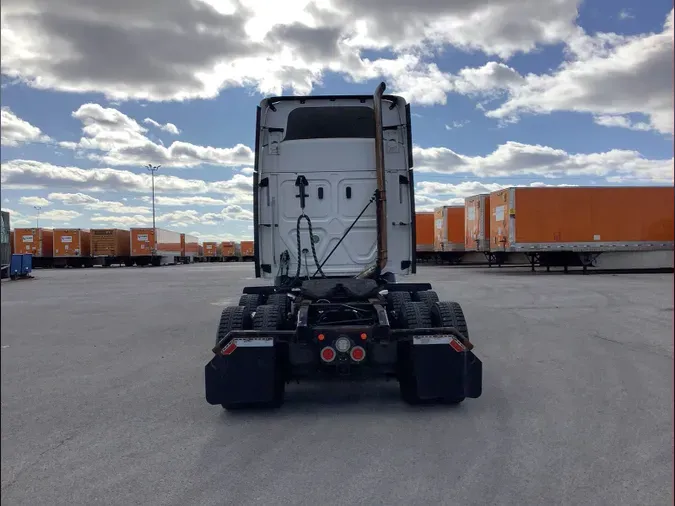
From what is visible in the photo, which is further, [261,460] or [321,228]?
[321,228]

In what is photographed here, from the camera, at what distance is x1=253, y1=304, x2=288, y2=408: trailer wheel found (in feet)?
17.4

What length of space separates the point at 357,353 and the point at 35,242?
162ft

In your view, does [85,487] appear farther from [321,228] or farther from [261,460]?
[321,228]

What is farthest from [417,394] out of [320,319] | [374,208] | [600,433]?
[374,208]

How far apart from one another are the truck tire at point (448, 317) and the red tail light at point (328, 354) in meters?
1.21

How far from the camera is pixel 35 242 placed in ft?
156

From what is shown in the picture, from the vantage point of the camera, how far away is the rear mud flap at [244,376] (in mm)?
5133

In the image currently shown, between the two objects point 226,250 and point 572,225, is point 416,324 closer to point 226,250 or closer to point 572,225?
point 572,225

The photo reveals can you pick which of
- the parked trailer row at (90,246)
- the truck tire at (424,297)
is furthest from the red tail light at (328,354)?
the parked trailer row at (90,246)

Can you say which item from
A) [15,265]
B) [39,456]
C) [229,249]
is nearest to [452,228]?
[15,265]

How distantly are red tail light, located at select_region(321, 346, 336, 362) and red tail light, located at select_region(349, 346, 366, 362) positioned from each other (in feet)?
0.52

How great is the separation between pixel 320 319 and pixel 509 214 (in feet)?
69.6

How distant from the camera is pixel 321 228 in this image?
7078 mm

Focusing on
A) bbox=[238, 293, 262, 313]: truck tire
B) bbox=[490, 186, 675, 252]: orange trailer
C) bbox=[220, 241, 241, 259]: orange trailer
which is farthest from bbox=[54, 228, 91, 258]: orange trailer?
bbox=[238, 293, 262, 313]: truck tire
